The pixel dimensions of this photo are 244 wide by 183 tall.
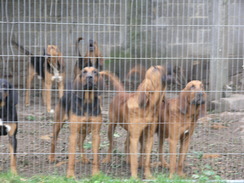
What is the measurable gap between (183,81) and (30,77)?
15.3 ft

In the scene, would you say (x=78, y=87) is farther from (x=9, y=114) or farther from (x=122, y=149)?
(x=122, y=149)

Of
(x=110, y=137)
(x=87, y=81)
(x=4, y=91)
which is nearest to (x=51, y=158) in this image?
(x=110, y=137)

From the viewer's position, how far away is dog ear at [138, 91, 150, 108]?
619 centimetres

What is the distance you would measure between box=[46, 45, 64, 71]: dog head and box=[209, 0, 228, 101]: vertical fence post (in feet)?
10.9

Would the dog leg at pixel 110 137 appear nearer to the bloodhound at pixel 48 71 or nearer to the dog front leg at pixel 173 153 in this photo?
the dog front leg at pixel 173 153

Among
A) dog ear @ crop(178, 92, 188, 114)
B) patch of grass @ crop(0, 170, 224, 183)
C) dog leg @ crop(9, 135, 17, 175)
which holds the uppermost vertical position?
dog ear @ crop(178, 92, 188, 114)

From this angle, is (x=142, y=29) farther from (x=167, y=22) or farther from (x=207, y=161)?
(x=207, y=161)

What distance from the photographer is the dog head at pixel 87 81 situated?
6.33 m

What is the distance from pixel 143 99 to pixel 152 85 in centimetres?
24

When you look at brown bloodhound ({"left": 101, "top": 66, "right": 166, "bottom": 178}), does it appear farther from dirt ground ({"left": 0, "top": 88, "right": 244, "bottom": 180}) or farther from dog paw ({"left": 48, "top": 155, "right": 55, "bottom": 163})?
dog paw ({"left": 48, "top": 155, "right": 55, "bottom": 163})

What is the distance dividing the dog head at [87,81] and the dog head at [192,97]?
1.21 m

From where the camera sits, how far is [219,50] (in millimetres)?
10008

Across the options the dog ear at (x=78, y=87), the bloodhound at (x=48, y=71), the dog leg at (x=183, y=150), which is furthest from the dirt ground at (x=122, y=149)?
the dog ear at (x=78, y=87)

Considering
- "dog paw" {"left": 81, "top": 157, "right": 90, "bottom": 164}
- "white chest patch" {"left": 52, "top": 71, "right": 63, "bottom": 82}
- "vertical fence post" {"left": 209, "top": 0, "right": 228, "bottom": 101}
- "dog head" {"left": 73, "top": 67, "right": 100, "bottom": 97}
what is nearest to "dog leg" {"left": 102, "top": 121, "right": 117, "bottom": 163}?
"dog paw" {"left": 81, "top": 157, "right": 90, "bottom": 164}
